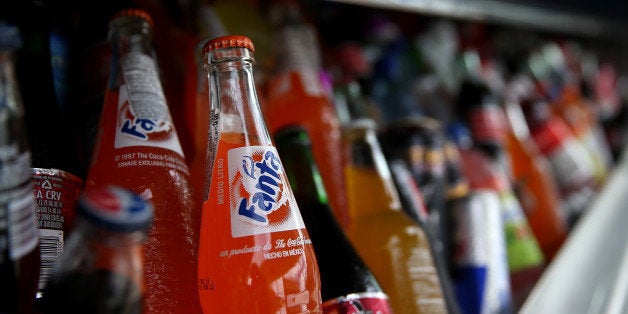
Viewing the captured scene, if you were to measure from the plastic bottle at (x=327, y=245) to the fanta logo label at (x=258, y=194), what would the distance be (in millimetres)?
102

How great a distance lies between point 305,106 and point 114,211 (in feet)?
1.96

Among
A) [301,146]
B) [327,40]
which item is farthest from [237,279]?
[327,40]

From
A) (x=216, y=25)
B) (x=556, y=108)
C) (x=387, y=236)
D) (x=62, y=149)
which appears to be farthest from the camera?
(x=556, y=108)

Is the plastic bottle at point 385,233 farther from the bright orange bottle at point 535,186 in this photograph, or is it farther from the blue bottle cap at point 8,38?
the bright orange bottle at point 535,186

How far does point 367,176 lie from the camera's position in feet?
2.84

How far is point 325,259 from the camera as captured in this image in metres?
0.70

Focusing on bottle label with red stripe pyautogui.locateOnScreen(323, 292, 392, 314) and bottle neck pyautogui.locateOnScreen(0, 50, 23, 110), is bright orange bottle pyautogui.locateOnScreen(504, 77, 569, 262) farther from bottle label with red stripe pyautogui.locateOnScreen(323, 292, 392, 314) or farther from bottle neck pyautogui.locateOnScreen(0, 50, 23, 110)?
bottle neck pyautogui.locateOnScreen(0, 50, 23, 110)

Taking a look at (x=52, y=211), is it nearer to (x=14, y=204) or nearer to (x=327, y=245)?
(x=14, y=204)

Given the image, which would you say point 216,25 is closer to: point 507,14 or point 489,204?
point 489,204

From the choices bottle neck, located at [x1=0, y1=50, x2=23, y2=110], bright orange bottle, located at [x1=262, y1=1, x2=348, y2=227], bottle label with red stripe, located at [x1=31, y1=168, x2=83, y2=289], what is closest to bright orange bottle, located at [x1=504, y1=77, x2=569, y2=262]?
bright orange bottle, located at [x1=262, y1=1, x2=348, y2=227]

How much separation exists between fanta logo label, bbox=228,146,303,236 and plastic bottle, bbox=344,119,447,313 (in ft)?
0.72

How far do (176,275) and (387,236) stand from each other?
29cm

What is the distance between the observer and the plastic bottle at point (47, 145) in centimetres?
60

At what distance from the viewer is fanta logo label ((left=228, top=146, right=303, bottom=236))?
57 centimetres
